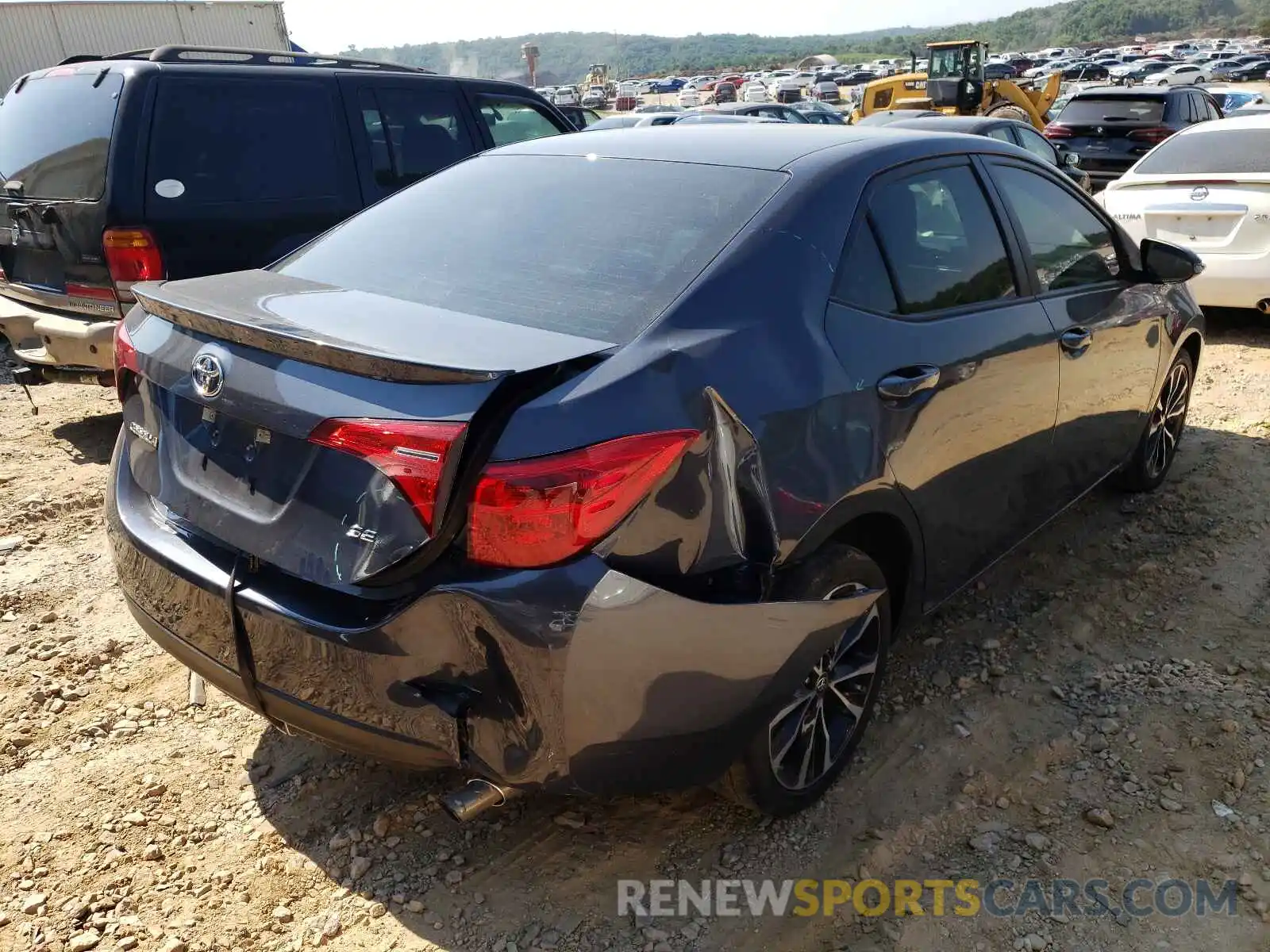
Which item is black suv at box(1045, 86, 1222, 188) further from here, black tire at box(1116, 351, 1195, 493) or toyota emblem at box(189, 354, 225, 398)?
toyota emblem at box(189, 354, 225, 398)

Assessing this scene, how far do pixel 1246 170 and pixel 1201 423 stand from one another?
8.01 feet

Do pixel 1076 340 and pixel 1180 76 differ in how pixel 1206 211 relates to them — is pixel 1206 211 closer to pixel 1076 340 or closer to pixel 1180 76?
pixel 1076 340

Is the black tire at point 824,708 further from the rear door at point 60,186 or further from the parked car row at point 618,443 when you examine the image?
the rear door at point 60,186

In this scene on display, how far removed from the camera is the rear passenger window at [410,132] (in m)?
6.03

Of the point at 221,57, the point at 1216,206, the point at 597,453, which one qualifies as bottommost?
the point at 1216,206

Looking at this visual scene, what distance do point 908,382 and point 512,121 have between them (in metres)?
5.12

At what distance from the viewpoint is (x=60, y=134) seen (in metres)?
5.18

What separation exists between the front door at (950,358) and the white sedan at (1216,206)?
4.09 metres

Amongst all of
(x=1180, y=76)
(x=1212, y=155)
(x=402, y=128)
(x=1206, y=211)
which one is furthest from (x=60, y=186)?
(x=1180, y=76)

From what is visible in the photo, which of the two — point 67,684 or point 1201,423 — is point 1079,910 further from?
point 1201,423

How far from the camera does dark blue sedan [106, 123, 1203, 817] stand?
2.02 m


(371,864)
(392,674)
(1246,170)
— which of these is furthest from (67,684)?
(1246,170)

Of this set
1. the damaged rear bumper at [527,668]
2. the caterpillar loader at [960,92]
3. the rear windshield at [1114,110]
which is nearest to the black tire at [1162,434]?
the damaged rear bumper at [527,668]

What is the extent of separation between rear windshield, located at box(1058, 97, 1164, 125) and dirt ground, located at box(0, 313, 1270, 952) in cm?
1058
